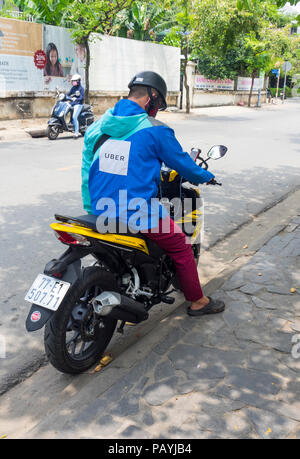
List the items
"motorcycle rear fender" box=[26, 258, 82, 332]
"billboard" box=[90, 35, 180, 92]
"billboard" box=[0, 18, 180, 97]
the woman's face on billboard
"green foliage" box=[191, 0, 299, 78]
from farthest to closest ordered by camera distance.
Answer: "green foliage" box=[191, 0, 299, 78] → "billboard" box=[90, 35, 180, 92] → the woman's face on billboard → "billboard" box=[0, 18, 180, 97] → "motorcycle rear fender" box=[26, 258, 82, 332]

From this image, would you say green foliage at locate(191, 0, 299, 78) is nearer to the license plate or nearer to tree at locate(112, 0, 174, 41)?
tree at locate(112, 0, 174, 41)

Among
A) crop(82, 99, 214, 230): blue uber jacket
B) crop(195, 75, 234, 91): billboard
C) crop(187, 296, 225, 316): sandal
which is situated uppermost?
crop(195, 75, 234, 91): billboard

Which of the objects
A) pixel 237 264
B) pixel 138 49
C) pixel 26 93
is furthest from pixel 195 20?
→ pixel 237 264

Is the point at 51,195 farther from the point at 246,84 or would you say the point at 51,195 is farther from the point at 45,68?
the point at 246,84

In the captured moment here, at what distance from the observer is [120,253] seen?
3.05m

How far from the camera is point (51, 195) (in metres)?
6.93

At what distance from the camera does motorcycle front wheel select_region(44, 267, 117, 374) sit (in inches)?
106

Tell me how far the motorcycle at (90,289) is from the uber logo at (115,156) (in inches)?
13.0

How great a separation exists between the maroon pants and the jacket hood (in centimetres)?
65

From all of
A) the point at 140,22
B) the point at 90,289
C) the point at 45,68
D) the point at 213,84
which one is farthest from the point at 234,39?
the point at 90,289

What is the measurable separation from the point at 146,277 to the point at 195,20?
69.6 ft

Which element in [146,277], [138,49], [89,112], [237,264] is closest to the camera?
[146,277]

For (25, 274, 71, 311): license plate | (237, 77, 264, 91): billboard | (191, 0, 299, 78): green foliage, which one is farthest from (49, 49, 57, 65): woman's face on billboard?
(237, 77, 264, 91): billboard
